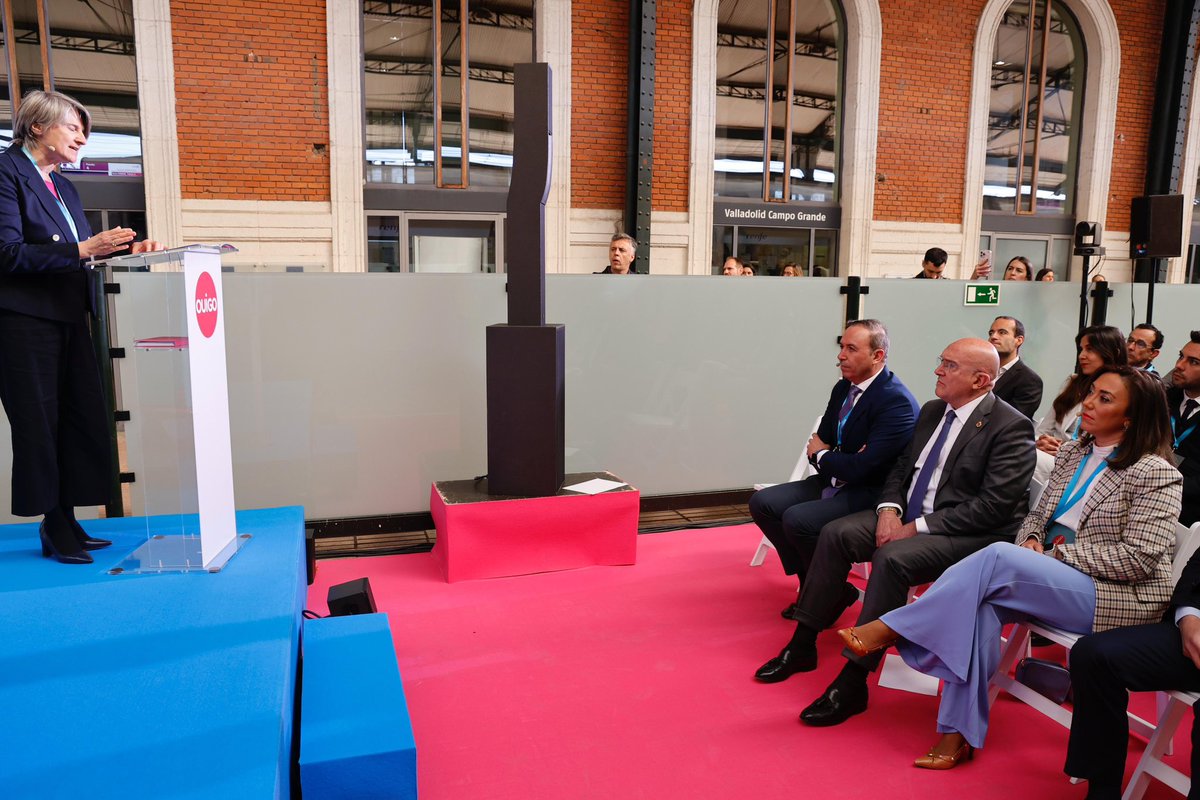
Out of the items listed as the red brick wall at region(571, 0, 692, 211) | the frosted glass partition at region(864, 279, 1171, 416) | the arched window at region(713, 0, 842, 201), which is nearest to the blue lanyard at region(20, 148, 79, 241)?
the frosted glass partition at region(864, 279, 1171, 416)

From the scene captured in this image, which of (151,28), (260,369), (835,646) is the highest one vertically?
(151,28)

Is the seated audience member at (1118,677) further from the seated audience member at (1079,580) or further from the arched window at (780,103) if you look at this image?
the arched window at (780,103)

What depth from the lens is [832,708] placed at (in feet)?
8.18

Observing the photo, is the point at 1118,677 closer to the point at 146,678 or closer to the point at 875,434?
the point at 875,434

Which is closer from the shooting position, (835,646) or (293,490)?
(835,646)

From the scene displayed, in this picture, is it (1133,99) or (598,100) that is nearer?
(598,100)

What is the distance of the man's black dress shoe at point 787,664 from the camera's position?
2.78 metres

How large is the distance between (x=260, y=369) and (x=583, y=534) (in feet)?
6.11

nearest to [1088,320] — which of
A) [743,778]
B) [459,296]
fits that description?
[459,296]

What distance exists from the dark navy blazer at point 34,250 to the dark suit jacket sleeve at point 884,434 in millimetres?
2852

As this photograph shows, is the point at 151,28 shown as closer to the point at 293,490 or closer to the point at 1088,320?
the point at 293,490

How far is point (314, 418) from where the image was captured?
420 centimetres

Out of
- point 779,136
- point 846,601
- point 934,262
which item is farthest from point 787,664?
point 779,136

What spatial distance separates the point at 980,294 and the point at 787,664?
146 inches
